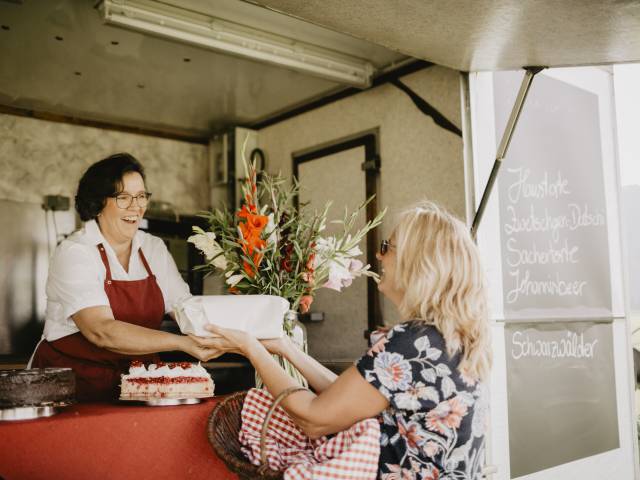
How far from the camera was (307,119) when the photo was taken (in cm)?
479

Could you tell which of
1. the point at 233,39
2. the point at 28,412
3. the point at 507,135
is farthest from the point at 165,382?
the point at 233,39

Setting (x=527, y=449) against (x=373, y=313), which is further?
(x=373, y=313)

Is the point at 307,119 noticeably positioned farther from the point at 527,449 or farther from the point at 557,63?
the point at 527,449

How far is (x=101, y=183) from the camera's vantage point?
2352 millimetres

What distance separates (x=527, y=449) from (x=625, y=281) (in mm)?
1193

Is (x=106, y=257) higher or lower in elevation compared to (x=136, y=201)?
lower

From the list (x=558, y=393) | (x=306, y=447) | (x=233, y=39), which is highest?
(x=233, y=39)

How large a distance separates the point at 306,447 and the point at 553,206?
2414 mm

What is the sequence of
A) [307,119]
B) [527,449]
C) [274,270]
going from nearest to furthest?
[274,270], [527,449], [307,119]

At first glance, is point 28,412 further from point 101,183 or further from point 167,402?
point 101,183

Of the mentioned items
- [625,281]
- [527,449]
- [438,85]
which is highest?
[438,85]

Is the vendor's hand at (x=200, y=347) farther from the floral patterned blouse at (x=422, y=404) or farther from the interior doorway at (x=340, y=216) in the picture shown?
the interior doorway at (x=340, y=216)

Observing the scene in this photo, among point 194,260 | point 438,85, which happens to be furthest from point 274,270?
point 194,260

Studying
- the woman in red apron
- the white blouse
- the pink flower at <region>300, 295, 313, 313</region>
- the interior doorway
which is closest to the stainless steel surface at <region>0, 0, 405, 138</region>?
the interior doorway
